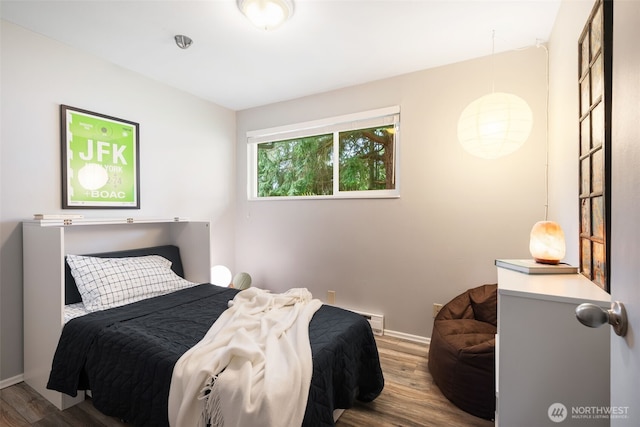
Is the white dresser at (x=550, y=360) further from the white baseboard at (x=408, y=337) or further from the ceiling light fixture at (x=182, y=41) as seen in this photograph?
the ceiling light fixture at (x=182, y=41)

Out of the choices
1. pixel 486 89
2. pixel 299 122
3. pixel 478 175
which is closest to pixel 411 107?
pixel 486 89

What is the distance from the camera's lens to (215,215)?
3.41m

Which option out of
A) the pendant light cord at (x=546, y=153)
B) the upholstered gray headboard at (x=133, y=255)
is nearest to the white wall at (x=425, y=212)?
the pendant light cord at (x=546, y=153)

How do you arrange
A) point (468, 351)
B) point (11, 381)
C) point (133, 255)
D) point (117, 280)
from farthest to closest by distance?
point (133, 255) < point (117, 280) < point (11, 381) < point (468, 351)

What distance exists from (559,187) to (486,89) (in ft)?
3.23

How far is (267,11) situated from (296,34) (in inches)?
13.7

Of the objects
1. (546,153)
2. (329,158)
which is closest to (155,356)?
(329,158)

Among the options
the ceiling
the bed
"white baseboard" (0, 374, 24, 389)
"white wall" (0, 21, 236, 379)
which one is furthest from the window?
"white baseboard" (0, 374, 24, 389)

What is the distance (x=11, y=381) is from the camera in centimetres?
196

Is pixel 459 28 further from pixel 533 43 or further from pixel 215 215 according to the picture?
pixel 215 215

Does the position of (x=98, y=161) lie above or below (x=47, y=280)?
above

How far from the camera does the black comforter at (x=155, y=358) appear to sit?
1.33m

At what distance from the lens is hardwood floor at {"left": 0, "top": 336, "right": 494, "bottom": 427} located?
1636mm

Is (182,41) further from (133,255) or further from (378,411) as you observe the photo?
(378,411)
